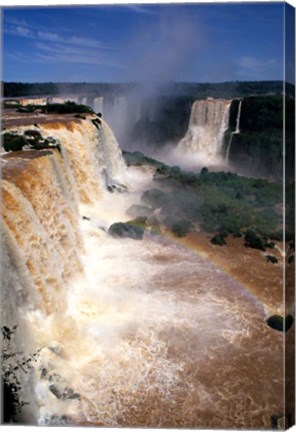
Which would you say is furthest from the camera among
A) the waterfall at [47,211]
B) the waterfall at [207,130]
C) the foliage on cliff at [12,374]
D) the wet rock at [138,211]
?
the waterfall at [207,130]

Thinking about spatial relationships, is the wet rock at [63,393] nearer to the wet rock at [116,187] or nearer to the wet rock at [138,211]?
the wet rock at [138,211]

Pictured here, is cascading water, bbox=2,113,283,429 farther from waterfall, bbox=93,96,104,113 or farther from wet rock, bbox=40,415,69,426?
waterfall, bbox=93,96,104,113

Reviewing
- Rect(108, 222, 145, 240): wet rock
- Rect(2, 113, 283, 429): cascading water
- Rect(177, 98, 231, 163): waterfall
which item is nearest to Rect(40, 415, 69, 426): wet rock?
Rect(2, 113, 283, 429): cascading water

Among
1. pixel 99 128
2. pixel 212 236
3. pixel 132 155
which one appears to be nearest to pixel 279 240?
pixel 212 236

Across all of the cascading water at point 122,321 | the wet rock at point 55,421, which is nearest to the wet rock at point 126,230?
the cascading water at point 122,321

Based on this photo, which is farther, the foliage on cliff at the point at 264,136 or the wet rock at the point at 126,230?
the wet rock at the point at 126,230
